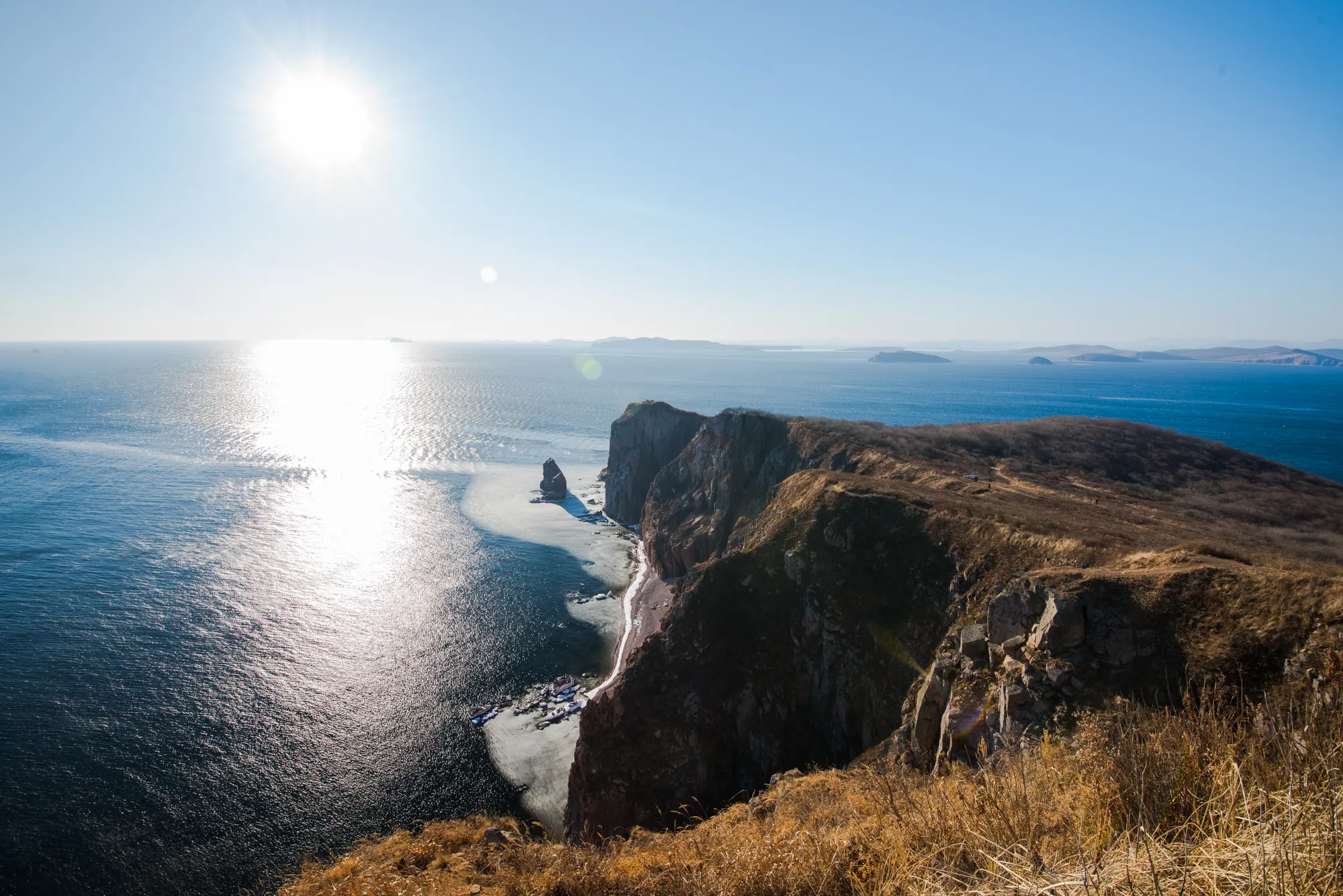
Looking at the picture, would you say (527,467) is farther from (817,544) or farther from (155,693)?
(817,544)

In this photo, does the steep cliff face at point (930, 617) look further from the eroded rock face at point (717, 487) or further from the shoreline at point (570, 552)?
the shoreline at point (570, 552)

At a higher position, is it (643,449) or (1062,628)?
(1062,628)

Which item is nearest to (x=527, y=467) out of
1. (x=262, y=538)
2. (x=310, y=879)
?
(x=262, y=538)

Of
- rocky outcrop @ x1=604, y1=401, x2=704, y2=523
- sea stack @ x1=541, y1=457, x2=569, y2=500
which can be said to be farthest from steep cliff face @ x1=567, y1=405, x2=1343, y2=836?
sea stack @ x1=541, y1=457, x2=569, y2=500

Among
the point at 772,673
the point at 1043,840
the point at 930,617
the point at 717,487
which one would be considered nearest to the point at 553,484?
the point at 717,487

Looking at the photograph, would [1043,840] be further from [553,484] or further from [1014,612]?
[553,484]

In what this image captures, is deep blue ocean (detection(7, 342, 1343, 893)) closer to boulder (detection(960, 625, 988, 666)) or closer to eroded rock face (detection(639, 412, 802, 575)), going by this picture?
eroded rock face (detection(639, 412, 802, 575))

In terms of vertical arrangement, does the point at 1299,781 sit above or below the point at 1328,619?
above
